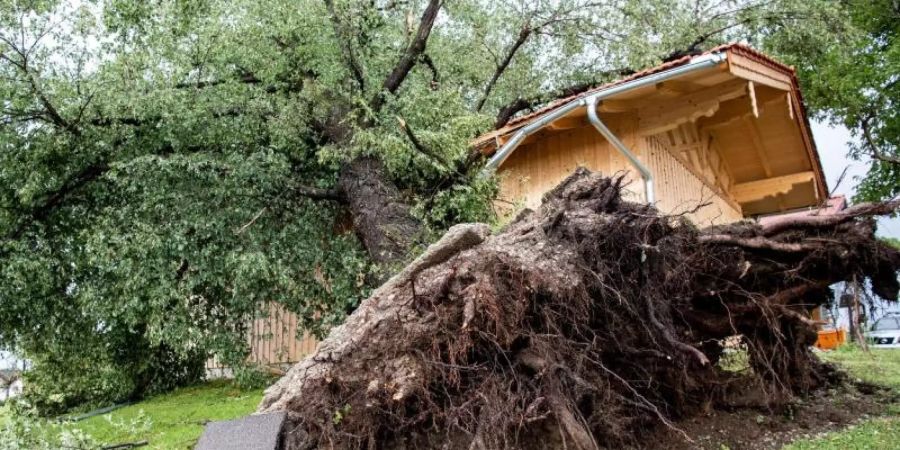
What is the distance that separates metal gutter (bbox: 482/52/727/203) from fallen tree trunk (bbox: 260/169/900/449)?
2.12 metres

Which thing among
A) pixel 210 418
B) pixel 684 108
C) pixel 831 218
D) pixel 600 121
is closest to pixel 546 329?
pixel 831 218

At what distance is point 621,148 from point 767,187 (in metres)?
7.20

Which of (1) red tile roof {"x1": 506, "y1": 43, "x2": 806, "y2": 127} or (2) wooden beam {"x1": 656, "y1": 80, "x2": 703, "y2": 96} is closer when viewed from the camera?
(1) red tile roof {"x1": 506, "y1": 43, "x2": 806, "y2": 127}

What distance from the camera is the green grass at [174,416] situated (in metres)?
6.68

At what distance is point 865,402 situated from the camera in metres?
6.83

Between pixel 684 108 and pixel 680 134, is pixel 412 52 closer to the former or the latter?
pixel 684 108

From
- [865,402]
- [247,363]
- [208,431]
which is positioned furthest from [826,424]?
[247,363]

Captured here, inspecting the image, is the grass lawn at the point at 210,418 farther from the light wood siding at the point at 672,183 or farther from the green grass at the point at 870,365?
the light wood siding at the point at 672,183

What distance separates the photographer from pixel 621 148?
8.21m

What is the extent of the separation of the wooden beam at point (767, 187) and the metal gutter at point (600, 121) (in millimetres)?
6583

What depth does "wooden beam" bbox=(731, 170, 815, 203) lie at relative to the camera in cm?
1313

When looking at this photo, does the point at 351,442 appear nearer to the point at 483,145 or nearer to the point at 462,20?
the point at 483,145

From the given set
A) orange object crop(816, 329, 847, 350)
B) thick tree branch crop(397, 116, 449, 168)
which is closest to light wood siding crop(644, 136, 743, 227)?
thick tree branch crop(397, 116, 449, 168)

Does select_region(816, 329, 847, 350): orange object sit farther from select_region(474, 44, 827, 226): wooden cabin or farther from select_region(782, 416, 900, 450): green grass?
select_region(782, 416, 900, 450): green grass
